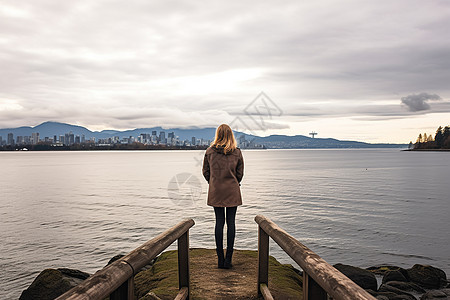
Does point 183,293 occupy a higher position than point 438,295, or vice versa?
point 183,293

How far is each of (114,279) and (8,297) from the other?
12547 mm

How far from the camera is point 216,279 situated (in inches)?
286

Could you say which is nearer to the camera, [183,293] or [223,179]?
[183,293]

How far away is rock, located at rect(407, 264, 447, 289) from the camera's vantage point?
1329 cm

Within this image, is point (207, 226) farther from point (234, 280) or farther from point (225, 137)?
point (225, 137)

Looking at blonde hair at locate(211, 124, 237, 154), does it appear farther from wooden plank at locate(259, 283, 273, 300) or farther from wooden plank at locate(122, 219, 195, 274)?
wooden plank at locate(259, 283, 273, 300)

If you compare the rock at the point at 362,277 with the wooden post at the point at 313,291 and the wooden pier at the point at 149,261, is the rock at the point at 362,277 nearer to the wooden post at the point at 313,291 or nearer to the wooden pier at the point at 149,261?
the wooden pier at the point at 149,261

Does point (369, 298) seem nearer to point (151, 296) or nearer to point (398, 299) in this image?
point (151, 296)

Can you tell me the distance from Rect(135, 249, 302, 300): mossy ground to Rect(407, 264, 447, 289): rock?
6.57 metres

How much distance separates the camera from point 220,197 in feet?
23.0

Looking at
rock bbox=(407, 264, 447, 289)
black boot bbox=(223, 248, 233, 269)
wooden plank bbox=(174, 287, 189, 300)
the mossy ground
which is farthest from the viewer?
rock bbox=(407, 264, 447, 289)

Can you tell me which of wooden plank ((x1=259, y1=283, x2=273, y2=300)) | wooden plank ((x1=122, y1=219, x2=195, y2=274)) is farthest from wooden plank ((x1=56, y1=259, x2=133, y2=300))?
wooden plank ((x1=259, y1=283, x2=273, y2=300))

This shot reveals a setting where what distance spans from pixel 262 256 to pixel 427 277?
33.9ft

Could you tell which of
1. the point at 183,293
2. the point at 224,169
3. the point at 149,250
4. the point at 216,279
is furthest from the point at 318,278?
the point at 216,279
